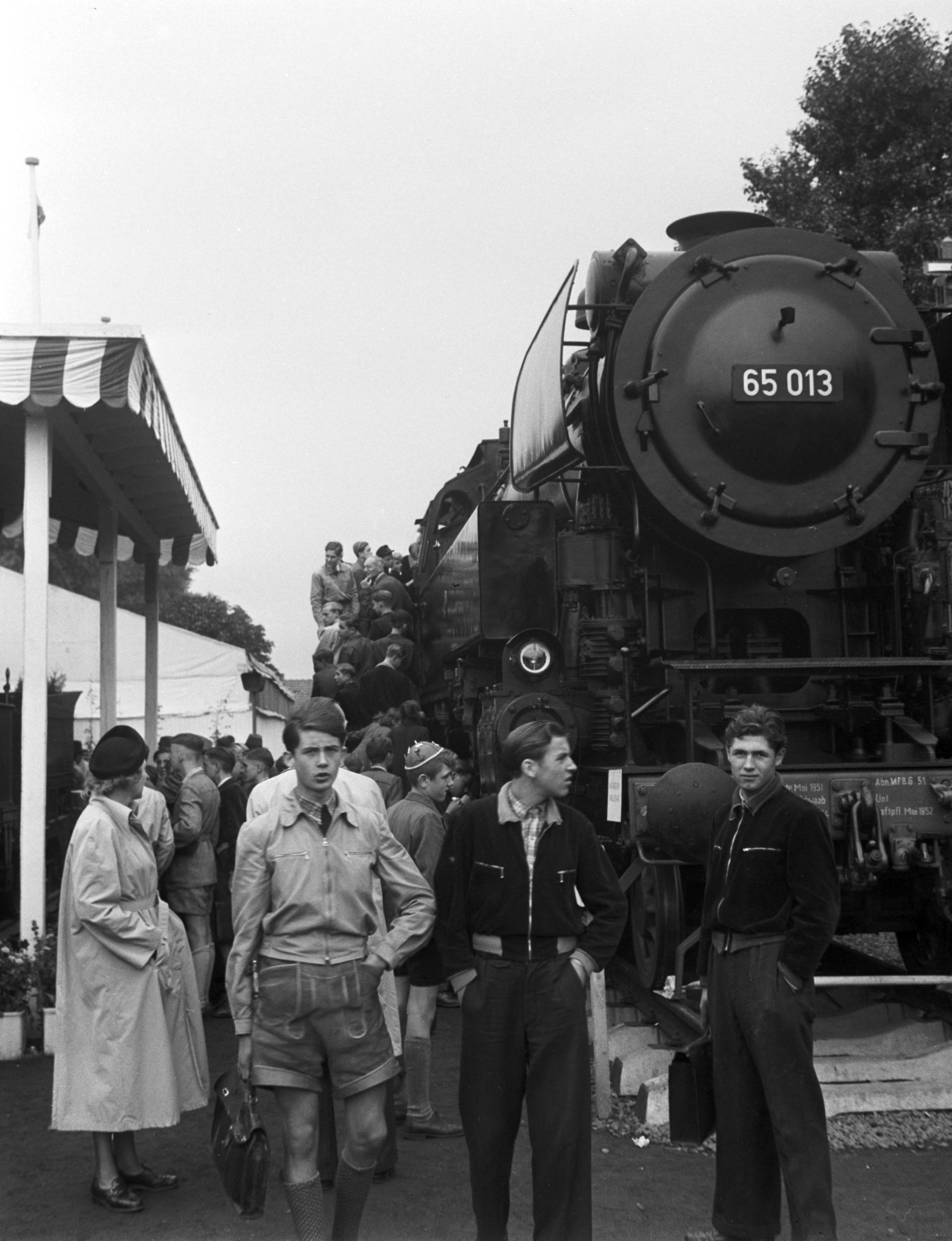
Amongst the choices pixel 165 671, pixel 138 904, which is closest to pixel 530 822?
pixel 138 904

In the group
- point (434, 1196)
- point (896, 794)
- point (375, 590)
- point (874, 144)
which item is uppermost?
point (874, 144)

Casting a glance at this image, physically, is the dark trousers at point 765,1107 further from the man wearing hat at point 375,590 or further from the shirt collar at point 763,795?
the man wearing hat at point 375,590

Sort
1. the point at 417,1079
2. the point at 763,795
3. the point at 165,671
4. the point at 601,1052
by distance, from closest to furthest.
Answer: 1. the point at 763,795
2. the point at 417,1079
3. the point at 601,1052
4. the point at 165,671

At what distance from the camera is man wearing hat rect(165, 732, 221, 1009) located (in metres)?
6.94

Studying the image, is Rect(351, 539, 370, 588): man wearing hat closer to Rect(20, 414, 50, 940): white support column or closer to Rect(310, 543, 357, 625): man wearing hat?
Rect(310, 543, 357, 625): man wearing hat

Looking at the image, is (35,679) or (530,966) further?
(35,679)

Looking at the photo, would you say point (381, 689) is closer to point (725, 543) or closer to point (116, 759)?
point (725, 543)

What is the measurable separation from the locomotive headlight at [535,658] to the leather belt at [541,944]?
3.04 meters

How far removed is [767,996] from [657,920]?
253cm

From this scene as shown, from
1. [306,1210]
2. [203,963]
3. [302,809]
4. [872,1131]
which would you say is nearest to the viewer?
[306,1210]

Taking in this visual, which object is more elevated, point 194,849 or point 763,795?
point 763,795

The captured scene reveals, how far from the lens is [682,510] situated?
693cm

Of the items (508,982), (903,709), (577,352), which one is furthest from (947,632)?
(508,982)

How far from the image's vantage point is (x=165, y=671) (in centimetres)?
2773
